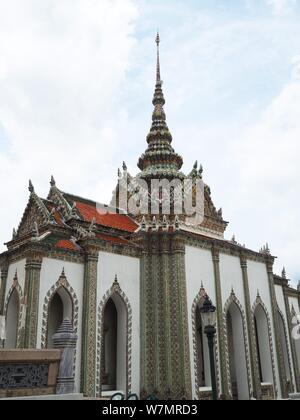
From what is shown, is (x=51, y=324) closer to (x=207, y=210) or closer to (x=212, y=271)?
(x=212, y=271)

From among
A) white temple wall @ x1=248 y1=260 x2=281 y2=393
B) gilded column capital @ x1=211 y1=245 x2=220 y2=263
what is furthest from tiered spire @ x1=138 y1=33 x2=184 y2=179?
white temple wall @ x1=248 y1=260 x2=281 y2=393

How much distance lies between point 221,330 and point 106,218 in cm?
799

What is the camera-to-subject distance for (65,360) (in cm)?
987

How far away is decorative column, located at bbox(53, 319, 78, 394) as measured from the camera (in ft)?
31.7

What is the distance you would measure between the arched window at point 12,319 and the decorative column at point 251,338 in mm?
11132

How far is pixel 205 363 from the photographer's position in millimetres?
19891

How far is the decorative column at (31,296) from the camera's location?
1538 centimetres

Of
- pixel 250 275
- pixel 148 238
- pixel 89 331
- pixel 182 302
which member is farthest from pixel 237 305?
pixel 89 331

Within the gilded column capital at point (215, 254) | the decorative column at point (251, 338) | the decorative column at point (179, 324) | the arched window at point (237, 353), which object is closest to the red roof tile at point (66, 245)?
the decorative column at point (179, 324)

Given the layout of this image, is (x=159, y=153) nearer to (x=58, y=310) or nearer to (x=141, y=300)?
(x=141, y=300)

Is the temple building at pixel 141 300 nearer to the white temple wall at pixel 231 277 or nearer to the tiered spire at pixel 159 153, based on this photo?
the white temple wall at pixel 231 277
